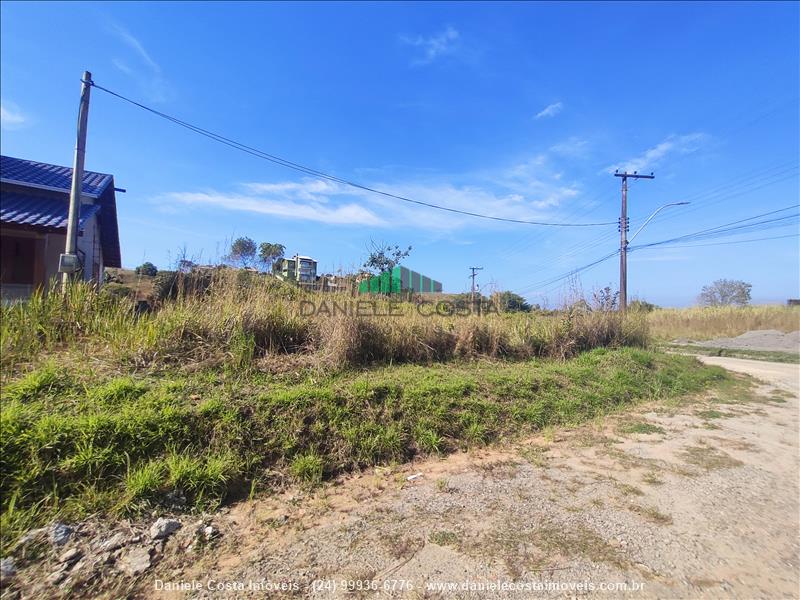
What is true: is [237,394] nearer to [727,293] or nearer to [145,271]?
[145,271]

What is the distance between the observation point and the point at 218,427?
10.3ft

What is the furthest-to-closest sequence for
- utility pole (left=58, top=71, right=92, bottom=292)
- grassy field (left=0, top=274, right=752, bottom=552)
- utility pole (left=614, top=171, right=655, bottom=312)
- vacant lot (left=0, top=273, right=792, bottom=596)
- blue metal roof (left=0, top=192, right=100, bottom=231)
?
1. utility pole (left=614, top=171, right=655, bottom=312)
2. blue metal roof (left=0, top=192, right=100, bottom=231)
3. utility pole (left=58, top=71, right=92, bottom=292)
4. grassy field (left=0, top=274, right=752, bottom=552)
5. vacant lot (left=0, top=273, right=792, bottom=596)

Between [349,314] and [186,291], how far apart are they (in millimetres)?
2566

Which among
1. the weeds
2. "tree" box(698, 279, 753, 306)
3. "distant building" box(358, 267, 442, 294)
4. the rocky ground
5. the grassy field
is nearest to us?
the rocky ground

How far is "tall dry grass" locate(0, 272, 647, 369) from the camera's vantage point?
13.9ft

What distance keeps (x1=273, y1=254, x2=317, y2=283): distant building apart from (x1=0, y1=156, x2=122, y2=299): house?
4.89m

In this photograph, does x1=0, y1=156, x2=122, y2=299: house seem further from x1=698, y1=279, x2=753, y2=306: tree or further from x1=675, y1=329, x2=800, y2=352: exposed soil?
x1=698, y1=279, x2=753, y2=306: tree

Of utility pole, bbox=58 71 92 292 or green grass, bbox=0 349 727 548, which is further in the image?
utility pole, bbox=58 71 92 292

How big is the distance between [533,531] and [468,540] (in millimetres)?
482

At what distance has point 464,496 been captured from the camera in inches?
117

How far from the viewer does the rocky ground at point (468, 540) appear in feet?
6.43

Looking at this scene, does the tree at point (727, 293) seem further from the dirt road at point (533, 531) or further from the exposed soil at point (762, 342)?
the dirt road at point (533, 531)

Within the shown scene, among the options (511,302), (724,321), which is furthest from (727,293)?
(511,302)

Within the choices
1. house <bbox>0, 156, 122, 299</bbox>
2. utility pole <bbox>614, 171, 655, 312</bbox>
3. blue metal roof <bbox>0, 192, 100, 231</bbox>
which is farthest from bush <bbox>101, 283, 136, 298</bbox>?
utility pole <bbox>614, 171, 655, 312</bbox>
